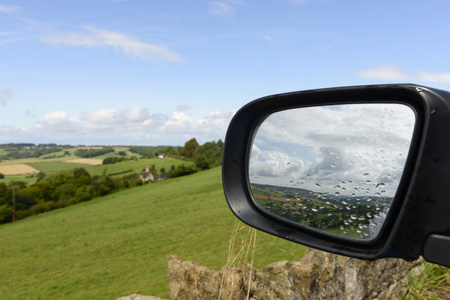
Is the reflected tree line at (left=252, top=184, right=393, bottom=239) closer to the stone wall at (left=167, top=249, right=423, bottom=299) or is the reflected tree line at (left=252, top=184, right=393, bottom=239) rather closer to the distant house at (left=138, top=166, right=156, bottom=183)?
the stone wall at (left=167, top=249, right=423, bottom=299)

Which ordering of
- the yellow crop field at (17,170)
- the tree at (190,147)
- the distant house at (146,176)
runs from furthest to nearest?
the yellow crop field at (17,170) → the tree at (190,147) → the distant house at (146,176)

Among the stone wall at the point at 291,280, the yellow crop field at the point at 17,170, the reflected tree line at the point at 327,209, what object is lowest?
the yellow crop field at the point at 17,170

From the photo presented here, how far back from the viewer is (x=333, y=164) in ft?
3.13

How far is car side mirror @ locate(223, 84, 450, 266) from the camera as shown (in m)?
0.59

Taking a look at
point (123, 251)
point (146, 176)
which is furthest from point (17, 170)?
point (123, 251)

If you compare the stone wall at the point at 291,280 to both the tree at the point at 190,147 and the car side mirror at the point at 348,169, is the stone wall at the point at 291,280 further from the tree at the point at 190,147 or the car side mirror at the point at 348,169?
the tree at the point at 190,147

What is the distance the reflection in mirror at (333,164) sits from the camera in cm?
75

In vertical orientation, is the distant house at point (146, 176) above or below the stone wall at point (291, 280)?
below

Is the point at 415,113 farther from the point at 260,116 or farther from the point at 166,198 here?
the point at 166,198

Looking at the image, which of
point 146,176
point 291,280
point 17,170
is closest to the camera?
point 291,280

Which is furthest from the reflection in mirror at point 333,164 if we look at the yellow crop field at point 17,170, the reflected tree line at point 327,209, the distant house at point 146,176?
the yellow crop field at point 17,170

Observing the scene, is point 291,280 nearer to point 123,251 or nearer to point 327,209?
point 327,209

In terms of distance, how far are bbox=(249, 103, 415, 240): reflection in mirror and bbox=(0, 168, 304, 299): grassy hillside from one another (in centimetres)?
263

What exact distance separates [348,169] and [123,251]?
11.7 metres
